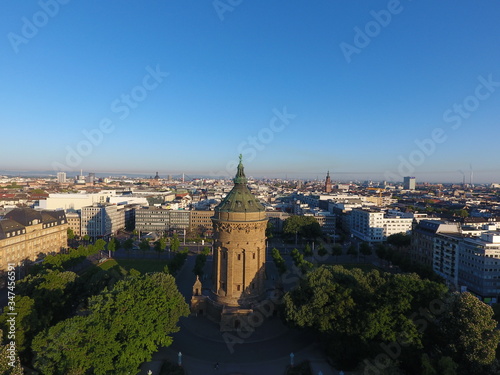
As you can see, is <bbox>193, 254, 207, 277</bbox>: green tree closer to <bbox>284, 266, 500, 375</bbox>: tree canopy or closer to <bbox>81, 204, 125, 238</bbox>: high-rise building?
<bbox>284, 266, 500, 375</bbox>: tree canopy

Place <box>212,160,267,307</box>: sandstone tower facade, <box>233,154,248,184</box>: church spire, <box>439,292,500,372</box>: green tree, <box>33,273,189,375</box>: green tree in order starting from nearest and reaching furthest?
<box>439,292,500,372</box>: green tree → <box>33,273,189,375</box>: green tree → <box>212,160,267,307</box>: sandstone tower facade → <box>233,154,248,184</box>: church spire

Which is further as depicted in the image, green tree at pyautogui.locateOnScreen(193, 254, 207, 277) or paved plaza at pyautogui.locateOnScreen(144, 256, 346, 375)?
green tree at pyautogui.locateOnScreen(193, 254, 207, 277)

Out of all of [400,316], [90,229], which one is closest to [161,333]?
[400,316]

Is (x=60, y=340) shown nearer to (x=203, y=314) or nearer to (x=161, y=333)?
(x=161, y=333)

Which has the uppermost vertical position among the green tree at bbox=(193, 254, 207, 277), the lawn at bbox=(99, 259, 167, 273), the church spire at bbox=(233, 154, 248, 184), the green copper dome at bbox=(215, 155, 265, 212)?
the church spire at bbox=(233, 154, 248, 184)

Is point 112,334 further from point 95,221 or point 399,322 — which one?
point 95,221

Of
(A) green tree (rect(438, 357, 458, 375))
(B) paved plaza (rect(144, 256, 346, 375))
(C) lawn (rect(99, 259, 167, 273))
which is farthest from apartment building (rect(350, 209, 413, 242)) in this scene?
(A) green tree (rect(438, 357, 458, 375))

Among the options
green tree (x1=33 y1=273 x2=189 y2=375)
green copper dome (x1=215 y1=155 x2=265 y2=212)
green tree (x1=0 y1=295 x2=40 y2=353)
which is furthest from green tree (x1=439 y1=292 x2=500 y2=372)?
green tree (x1=0 y1=295 x2=40 y2=353)

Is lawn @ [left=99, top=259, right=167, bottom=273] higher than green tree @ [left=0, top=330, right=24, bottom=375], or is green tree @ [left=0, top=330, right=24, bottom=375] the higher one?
green tree @ [left=0, top=330, right=24, bottom=375]

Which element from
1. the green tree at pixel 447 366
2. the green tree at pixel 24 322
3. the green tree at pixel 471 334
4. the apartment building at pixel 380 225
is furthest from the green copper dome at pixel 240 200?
the apartment building at pixel 380 225

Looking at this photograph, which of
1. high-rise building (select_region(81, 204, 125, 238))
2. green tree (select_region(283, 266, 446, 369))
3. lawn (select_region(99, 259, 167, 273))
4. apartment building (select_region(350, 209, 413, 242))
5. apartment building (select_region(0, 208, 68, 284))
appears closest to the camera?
A: green tree (select_region(283, 266, 446, 369))
